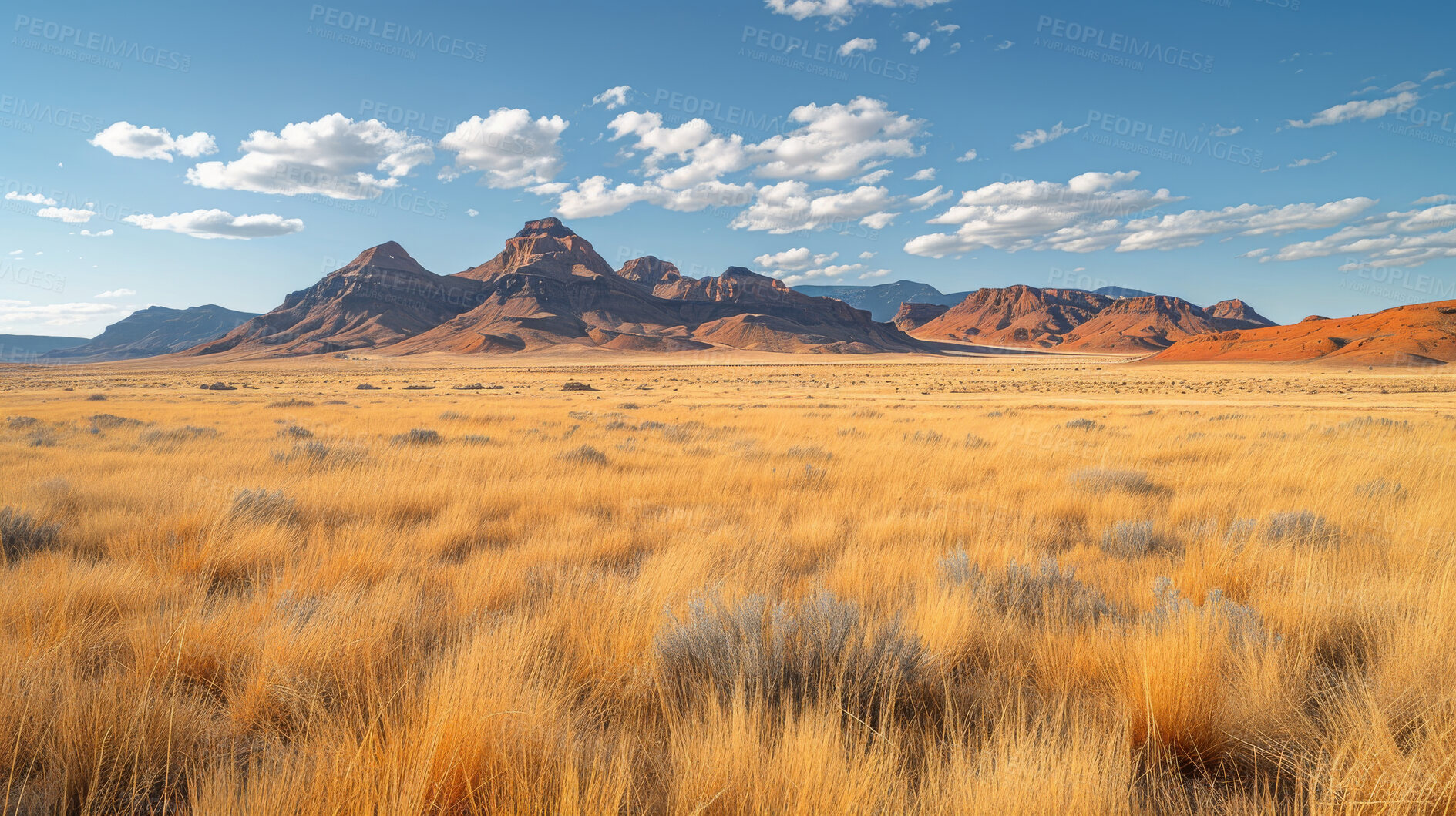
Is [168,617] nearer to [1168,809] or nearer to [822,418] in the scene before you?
[1168,809]

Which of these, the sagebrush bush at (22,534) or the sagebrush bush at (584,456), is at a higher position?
the sagebrush bush at (22,534)

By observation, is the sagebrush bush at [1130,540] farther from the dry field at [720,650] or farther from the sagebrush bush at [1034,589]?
the sagebrush bush at [1034,589]

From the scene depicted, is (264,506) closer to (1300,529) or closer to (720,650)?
(720,650)

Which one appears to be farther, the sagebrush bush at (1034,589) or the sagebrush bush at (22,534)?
the sagebrush bush at (22,534)

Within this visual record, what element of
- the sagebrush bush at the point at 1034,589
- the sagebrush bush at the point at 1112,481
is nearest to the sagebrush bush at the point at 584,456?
the sagebrush bush at the point at 1034,589

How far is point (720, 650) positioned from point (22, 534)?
5179mm

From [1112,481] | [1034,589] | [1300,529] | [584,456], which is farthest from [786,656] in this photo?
[584,456]

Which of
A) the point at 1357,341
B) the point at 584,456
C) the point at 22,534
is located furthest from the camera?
the point at 1357,341

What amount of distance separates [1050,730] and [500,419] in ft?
53.3

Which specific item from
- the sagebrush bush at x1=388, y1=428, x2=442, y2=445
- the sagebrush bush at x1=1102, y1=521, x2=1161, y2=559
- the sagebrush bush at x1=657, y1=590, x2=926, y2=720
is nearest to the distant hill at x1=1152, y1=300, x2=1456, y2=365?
A: the sagebrush bush at x1=1102, y1=521, x2=1161, y2=559

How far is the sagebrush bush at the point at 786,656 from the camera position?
2.36 m

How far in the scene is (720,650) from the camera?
2.56 meters

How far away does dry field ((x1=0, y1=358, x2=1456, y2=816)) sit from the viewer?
180 centimetres

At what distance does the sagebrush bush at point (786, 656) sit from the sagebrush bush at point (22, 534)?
15.4 ft
